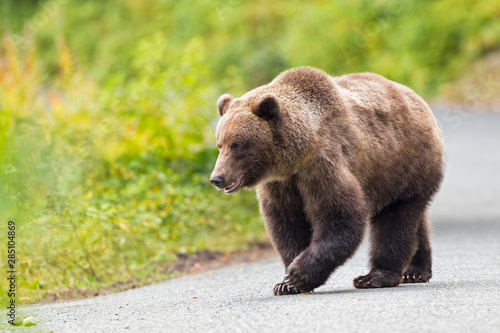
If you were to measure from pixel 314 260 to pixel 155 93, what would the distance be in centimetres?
688

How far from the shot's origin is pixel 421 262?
305 inches

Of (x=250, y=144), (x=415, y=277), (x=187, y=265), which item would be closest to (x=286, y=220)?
(x=250, y=144)

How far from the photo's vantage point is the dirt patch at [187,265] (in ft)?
27.2

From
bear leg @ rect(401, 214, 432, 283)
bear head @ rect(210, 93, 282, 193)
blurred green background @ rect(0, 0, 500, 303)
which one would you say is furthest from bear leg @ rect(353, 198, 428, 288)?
blurred green background @ rect(0, 0, 500, 303)

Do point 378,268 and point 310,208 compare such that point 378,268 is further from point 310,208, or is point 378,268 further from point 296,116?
point 296,116

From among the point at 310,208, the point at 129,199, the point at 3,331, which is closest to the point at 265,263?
the point at 129,199

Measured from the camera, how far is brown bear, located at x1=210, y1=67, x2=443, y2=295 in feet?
21.5

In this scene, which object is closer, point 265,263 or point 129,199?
point 265,263

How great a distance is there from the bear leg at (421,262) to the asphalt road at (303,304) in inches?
5.6

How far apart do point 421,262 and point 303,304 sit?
2153mm

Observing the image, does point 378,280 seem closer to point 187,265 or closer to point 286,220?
point 286,220

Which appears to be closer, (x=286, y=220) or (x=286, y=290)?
(x=286, y=290)

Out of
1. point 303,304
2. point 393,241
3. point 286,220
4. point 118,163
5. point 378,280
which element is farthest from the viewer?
point 118,163

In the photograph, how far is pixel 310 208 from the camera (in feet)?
21.9
